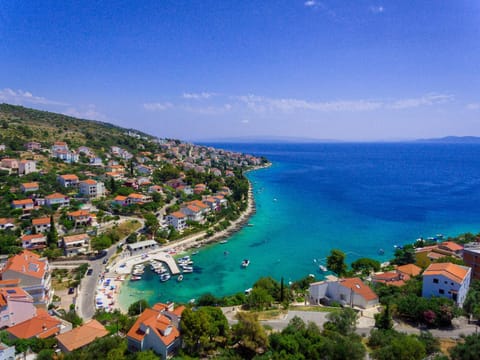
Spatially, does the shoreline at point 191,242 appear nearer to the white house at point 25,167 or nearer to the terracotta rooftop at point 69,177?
the terracotta rooftop at point 69,177

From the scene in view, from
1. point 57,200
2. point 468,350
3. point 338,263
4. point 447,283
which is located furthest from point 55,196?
point 468,350

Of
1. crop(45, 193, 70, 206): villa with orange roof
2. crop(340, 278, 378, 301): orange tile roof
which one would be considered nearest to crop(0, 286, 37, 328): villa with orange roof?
crop(340, 278, 378, 301): orange tile roof

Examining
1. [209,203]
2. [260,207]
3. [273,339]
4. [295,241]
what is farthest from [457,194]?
[273,339]

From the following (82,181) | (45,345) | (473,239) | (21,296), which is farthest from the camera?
(82,181)

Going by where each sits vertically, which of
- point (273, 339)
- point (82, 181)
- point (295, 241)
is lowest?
point (295, 241)

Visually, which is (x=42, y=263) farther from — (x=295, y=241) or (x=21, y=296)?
(x=295, y=241)

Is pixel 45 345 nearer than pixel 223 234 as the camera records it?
Yes
